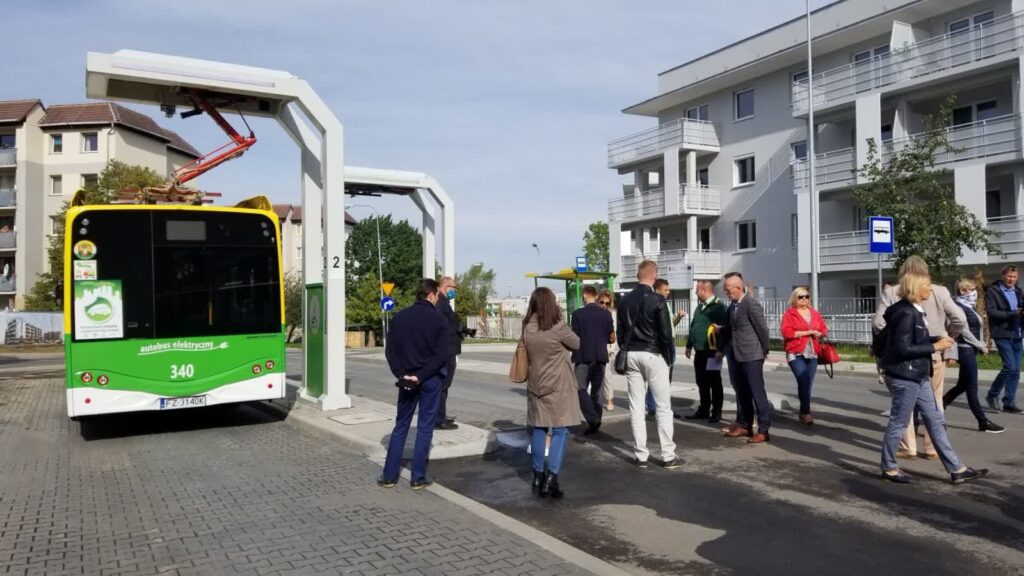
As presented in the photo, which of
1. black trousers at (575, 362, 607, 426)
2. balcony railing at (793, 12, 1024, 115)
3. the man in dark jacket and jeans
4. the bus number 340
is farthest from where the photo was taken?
balcony railing at (793, 12, 1024, 115)

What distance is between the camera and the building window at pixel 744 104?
36.4 metres

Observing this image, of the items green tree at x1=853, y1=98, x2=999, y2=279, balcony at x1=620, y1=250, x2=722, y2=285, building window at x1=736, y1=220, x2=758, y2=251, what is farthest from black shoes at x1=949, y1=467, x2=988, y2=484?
balcony at x1=620, y1=250, x2=722, y2=285

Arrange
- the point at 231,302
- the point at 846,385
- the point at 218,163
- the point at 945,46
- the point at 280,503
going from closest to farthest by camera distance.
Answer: the point at 280,503 → the point at 231,302 → the point at 218,163 → the point at 846,385 → the point at 945,46

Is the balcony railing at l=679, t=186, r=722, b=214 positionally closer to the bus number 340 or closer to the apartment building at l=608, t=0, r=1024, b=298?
the apartment building at l=608, t=0, r=1024, b=298

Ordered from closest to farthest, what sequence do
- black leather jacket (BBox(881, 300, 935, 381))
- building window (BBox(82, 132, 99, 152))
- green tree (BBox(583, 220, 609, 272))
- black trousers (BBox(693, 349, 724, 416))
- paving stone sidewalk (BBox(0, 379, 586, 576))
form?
paving stone sidewalk (BBox(0, 379, 586, 576)), black leather jacket (BBox(881, 300, 935, 381)), black trousers (BBox(693, 349, 724, 416)), building window (BBox(82, 132, 99, 152)), green tree (BBox(583, 220, 609, 272))

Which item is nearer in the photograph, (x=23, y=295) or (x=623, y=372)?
(x=623, y=372)

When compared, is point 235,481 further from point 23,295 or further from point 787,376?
point 23,295

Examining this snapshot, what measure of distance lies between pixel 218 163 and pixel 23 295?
49102 millimetres

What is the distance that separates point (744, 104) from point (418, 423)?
33.5 m

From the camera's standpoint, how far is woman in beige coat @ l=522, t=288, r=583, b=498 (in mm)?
6508

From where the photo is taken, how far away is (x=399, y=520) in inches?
228

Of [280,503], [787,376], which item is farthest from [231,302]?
[787,376]

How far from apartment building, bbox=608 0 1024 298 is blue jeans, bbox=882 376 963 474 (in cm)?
2224

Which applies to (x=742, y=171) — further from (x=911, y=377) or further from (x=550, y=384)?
(x=550, y=384)
